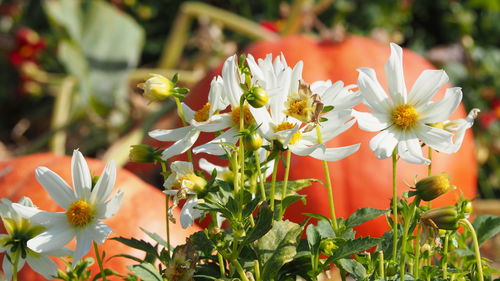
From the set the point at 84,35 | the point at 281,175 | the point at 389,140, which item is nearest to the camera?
the point at 389,140

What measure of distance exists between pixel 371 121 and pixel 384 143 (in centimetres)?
2

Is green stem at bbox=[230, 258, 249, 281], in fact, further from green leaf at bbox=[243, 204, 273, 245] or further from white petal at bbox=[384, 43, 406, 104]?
white petal at bbox=[384, 43, 406, 104]

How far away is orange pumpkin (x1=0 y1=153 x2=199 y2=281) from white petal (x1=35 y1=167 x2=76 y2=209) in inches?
11.9

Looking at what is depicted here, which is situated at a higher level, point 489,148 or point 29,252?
point 489,148

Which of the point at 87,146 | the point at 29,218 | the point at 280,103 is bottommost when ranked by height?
the point at 87,146

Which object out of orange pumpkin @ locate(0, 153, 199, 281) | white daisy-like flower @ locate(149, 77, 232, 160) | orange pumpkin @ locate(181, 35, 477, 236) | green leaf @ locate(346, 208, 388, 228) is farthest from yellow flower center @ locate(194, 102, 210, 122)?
orange pumpkin @ locate(181, 35, 477, 236)

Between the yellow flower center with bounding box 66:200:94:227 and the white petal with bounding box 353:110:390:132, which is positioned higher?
the white petal with bounding box 353:110:390:132

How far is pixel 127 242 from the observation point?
418 mm

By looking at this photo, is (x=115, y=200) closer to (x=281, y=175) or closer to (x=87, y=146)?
(x=281, y=175)

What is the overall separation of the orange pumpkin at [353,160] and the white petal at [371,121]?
0.43 metres

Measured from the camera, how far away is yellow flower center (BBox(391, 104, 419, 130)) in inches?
15.6

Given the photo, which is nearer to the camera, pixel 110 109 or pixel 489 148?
pixel 110 109

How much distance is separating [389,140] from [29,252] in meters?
0.23

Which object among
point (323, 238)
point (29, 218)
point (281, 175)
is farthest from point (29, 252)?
point (281, 175)
